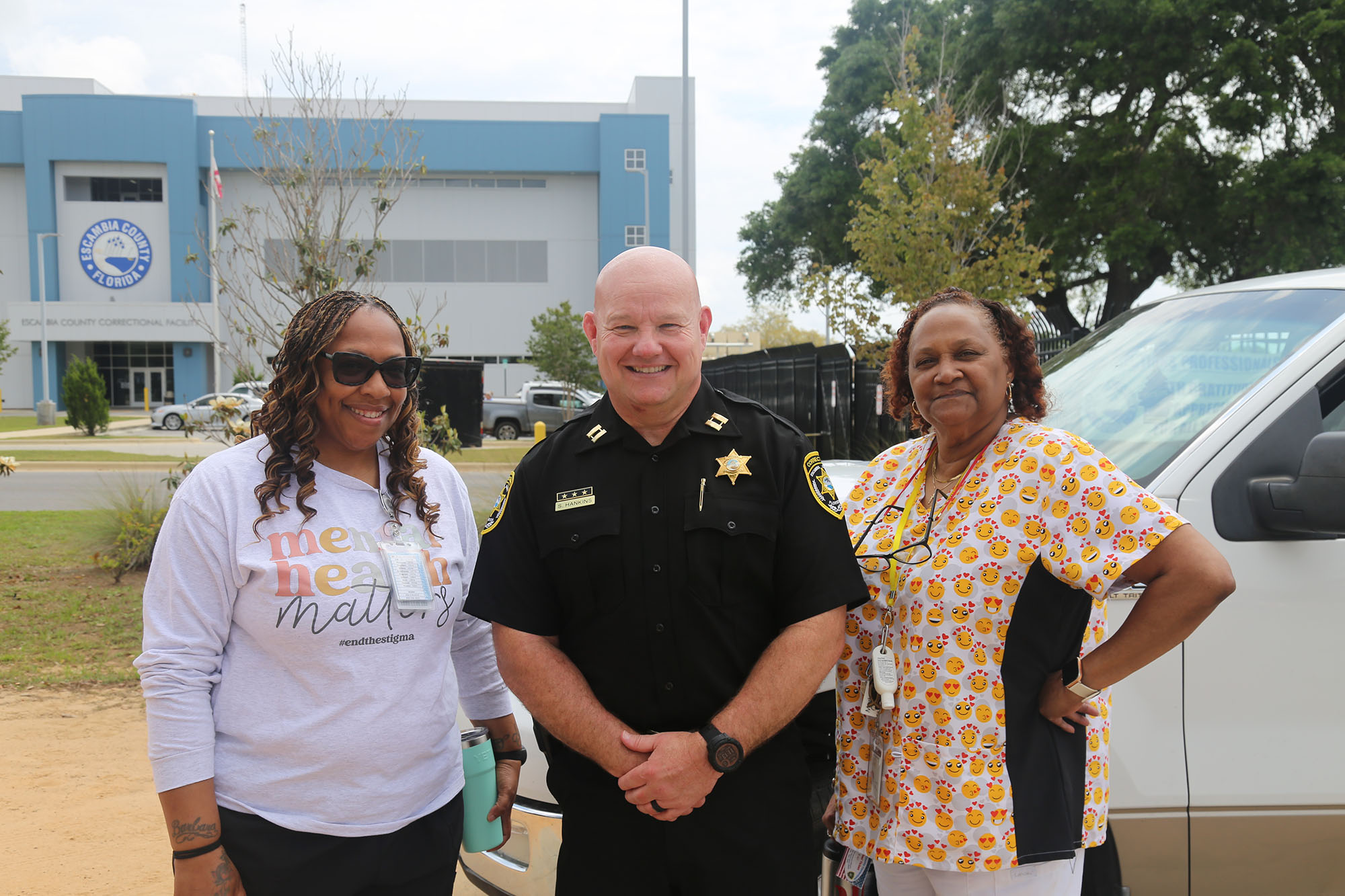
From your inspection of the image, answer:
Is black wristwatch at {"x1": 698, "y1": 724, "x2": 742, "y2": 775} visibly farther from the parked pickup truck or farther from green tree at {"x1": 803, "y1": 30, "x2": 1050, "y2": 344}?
the parked pickup truck

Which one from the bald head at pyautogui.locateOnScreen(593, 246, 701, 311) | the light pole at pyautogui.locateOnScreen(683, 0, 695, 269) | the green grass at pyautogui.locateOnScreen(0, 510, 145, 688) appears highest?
the light pole at pyautogui.locateOnScreen(683, 0, 695, 269)

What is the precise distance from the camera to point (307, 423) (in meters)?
2.20

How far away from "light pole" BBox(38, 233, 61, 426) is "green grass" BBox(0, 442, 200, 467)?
57.8 feet

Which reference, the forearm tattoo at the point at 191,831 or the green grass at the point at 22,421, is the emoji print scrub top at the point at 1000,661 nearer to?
the forearm tattoo at the point at 191,831

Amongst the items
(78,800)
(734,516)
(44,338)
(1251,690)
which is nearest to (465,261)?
(44,338)

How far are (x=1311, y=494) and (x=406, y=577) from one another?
6.87ft

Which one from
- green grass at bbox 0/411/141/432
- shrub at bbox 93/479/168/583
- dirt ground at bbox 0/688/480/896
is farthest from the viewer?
green grass at bbox 0/411/141/432

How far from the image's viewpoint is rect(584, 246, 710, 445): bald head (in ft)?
6.94

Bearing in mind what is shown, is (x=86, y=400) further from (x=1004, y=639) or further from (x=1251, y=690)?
(x=1251, y=690)

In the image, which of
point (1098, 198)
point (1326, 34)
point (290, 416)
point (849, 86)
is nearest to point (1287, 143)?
point (1326, 34)

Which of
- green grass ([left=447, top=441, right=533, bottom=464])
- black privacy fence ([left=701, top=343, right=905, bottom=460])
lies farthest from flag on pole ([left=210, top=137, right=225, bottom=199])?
black privacy fence ([left=701, top=343, right=905, bottom=460])

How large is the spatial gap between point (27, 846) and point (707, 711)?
349 cm

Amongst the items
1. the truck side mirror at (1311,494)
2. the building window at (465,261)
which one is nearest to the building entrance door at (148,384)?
the building window at (465,261)

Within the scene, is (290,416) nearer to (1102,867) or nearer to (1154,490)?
(1154,490)
